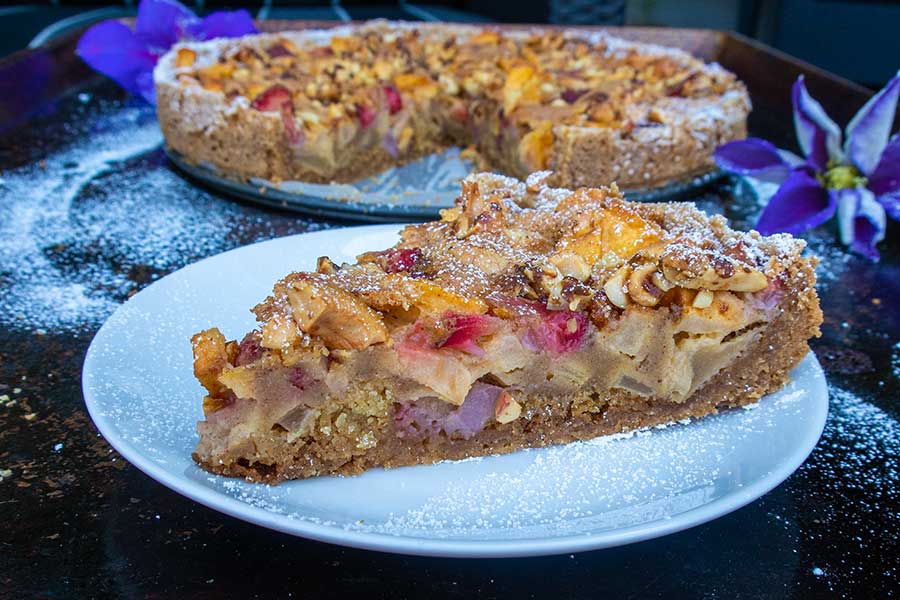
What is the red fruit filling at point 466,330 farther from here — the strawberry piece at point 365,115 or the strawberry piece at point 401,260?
the strawberry piece at point 365,115

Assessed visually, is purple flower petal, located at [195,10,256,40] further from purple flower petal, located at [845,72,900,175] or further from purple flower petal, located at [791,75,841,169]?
purple flower petal, located at [845,72,900,175]

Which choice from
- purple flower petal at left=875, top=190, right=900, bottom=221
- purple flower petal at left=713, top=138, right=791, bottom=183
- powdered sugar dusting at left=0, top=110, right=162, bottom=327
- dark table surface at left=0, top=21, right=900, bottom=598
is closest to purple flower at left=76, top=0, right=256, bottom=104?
powdered sugar dusting at left=0, top=110, right=162, bottom=327

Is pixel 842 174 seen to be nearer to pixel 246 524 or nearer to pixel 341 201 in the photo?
pixel 341 201

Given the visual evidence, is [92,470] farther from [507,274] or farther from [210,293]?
[507,274]

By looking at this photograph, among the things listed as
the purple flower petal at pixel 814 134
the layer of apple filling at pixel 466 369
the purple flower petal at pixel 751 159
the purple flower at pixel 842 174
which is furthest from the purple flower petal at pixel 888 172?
the layer of apple filling at pixel 466 369

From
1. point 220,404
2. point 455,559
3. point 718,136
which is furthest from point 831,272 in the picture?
point 220,404

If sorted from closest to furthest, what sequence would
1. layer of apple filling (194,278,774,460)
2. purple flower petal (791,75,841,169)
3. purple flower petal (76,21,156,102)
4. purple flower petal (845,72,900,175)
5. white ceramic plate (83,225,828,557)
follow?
white ceramic plate (83,225,828,557), layer of apple filling (194,278,774,460), purple flower petal (845,72,900,175), purple flower petal (791,75,841,169), purple flower petal (76,21,156,102)
